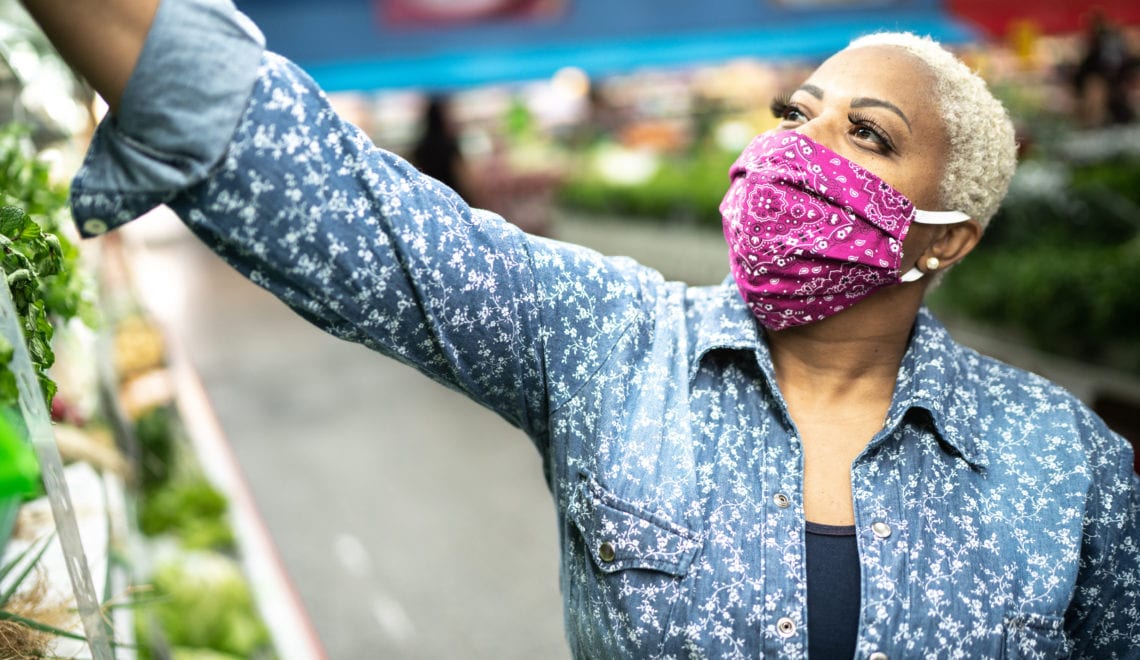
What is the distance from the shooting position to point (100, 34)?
88 centimetres

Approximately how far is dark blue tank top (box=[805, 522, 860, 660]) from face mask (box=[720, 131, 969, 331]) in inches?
13.1

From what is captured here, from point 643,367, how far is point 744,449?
0.19 metres

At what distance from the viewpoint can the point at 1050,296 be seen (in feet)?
17.3

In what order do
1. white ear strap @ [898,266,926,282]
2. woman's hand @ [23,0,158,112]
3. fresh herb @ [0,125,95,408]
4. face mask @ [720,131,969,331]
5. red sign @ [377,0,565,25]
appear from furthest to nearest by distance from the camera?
red sign @ [377,0,565,25] → white ear strap @ [898,266,926,282] → face mask @ [720,131,969,331] → fresh herb @ [0,125,95,408] → woman's hand @ [23,0,158,112]

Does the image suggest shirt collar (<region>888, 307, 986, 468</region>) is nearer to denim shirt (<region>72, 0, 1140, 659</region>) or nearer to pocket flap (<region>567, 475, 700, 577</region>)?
denim shirt (<region>72, 0, 1140, 659</region>)

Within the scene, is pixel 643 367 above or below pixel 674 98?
below

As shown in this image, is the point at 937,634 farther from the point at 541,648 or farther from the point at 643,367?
the point at 541,648

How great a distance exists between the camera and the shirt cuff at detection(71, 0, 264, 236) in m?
0.90

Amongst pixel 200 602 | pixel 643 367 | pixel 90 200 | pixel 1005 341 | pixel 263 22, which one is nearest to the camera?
pixel 90 200

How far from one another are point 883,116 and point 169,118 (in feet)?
3.22

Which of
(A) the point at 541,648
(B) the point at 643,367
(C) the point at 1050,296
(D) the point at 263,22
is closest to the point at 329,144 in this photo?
(B) the point at 643,367

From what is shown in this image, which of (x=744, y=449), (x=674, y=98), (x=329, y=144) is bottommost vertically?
(x=744, y=449)

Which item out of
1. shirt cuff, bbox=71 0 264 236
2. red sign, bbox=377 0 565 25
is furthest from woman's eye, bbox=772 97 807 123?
red sign, bbox=377 0 565 25

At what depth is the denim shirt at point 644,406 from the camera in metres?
0.96
